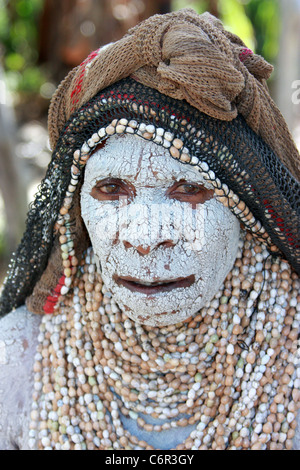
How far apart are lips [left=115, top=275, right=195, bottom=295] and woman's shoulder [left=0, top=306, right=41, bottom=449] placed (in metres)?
0.56

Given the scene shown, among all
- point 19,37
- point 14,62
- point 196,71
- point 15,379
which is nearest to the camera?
point 196,71

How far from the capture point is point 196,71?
1541 mm

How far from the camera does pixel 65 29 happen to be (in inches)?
386

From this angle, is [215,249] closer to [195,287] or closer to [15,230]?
[195,287]

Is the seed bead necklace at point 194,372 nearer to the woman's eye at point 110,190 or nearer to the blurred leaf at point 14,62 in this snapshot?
the woman's eye at point 110,190

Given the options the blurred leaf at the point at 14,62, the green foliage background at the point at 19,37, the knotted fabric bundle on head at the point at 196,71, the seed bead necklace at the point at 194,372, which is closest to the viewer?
the knotted fabric bundle on head at the point at 196,71

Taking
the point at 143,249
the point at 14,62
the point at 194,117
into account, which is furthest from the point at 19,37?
the point at 143,249

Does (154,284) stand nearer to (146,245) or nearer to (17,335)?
(146,245)

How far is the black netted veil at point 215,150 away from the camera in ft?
5.23

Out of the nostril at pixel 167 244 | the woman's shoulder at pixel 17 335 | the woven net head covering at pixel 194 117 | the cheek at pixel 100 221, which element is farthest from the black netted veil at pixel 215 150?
the woman's shoulder at pixel 17 335

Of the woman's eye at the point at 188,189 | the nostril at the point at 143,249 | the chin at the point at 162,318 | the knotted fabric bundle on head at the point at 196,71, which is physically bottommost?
the chin at the point at 162,318

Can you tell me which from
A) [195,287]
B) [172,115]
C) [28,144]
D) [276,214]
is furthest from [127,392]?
[28,144]

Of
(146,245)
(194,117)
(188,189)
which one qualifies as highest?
(194,117)

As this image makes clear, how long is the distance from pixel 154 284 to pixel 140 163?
36 cm
